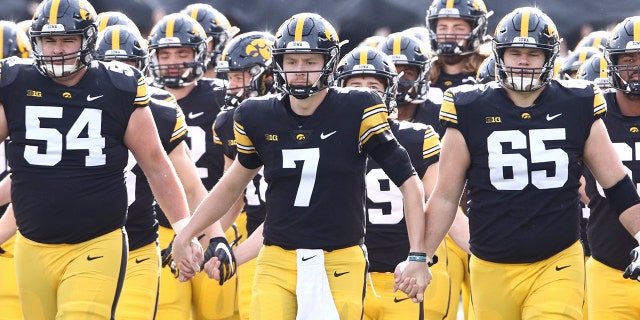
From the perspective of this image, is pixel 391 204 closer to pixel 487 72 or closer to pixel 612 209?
pixel 612 209

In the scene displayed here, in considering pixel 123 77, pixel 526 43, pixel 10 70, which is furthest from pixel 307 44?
pixel 10 70

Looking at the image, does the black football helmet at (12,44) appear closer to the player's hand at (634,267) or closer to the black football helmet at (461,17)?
the black football helmet at (461,17)

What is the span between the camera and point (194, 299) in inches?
288

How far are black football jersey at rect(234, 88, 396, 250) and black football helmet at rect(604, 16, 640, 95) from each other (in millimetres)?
1421

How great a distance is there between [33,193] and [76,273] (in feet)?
1.28

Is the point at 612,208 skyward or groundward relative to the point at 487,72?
groundward

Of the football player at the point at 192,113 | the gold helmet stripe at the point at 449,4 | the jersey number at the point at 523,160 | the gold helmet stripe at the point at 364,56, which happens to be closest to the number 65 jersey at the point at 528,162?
the jersey number at the point at 523,160

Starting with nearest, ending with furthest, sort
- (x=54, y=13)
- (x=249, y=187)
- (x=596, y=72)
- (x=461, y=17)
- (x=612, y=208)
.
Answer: (x=54, y=13) < (x=612, y=208) < (x=249, y=187) < (x=596, y=72) < (x=461, y=17)

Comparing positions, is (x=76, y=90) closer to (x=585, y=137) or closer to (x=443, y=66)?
(x=585, y=137)

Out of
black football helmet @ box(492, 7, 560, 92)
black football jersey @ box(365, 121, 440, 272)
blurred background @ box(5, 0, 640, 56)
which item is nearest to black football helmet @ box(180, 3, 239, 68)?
→ blurred background @ box(5, 0, 640, 56)

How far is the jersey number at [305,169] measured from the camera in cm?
552

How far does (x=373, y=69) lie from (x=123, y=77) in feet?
4.85

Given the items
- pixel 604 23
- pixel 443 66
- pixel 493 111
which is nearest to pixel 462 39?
pixel 443 66

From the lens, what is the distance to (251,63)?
7.96 metres
